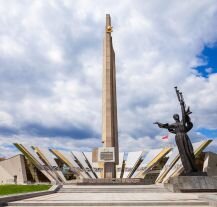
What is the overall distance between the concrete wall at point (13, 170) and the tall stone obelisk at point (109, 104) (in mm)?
9285

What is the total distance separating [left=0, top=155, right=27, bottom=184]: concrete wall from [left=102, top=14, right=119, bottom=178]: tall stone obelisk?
9285 millimetres

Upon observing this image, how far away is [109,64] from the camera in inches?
934

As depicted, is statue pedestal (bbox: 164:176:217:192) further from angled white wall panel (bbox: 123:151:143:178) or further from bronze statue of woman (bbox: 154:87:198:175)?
angled white wall panel (bbox: 123:151:143:178)

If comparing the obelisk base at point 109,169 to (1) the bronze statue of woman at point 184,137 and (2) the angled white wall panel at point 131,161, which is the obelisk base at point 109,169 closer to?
(2) the angled white wall panel at point 131,161

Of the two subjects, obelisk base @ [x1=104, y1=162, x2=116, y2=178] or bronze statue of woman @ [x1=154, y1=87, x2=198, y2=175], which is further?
obelisk base @ [x1=104, y1=162, x2=116, y2=178]

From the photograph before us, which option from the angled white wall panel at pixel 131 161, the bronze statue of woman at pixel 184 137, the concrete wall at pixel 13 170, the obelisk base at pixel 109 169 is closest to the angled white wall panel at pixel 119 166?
the angled white wall panel at pixel 131 161

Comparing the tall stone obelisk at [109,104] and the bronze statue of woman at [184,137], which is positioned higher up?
the tall stone obelisk at [109,104]

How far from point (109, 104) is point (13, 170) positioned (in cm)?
1161

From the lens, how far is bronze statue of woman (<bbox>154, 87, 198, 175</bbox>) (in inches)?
403

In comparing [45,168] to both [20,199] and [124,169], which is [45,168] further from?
[20,199]

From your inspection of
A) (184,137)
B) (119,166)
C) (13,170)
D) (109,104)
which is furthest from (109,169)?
(184,137)

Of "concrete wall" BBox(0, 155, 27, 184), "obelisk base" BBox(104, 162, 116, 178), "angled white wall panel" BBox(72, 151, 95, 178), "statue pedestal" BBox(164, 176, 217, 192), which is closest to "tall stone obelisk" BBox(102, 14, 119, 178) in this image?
"obelisk base" BBox(104, 162, 116, 178)

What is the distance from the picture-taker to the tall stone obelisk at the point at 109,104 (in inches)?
847

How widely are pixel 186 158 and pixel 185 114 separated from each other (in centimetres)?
148
